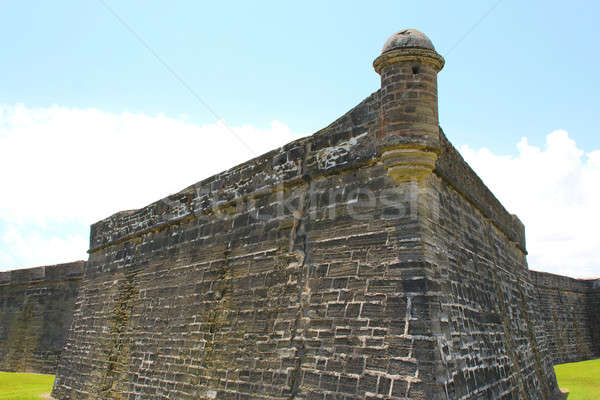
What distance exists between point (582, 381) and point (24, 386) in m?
16.5

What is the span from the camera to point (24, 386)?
1509cm

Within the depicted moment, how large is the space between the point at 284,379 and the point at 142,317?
5.20 m

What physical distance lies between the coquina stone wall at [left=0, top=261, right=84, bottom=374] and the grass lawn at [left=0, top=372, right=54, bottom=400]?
145 cm

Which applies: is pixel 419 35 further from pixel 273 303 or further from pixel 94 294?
pixel 94 294

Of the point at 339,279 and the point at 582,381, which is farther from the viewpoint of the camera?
the point at 582,381

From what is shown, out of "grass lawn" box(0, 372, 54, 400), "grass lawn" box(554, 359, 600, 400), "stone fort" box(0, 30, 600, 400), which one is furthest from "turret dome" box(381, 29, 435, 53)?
"grass lawn" box(0, 372, 54, 400)

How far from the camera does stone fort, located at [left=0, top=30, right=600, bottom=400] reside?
5.88m

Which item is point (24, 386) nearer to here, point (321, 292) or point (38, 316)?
point (38, 316)

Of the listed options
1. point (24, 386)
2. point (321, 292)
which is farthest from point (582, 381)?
point (24, 386)

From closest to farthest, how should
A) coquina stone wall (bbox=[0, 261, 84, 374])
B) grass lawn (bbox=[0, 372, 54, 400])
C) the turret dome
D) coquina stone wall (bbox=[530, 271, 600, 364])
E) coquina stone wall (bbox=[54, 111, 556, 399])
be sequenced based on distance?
coquina stone wall (bbox=[54, 111, 556, 399]) < the turret dome < grass lawn (bbox=[0, 372, 54, 400]) < coquina stone wall (bbox=[0, 261, 84, 374]) < coquina stone wall (bbox=[530, 271, 600, 364])

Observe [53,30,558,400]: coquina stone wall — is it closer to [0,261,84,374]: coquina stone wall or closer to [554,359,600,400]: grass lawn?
[554,359,600,400]: grass lawn

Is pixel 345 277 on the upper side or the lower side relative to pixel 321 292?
upper

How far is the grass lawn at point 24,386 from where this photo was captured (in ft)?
41.4

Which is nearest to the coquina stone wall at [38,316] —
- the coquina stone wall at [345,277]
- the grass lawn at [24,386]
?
the grass lawn at [24,386]
